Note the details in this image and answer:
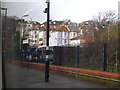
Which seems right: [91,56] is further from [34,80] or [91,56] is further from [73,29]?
[34,80]

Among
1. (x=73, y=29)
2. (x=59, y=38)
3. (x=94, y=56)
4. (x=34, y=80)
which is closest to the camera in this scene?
(x=94, y=56)

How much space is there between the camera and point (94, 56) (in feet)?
8.55

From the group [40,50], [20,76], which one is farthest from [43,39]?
[20,76]

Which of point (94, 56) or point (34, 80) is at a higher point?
point (94, 56)

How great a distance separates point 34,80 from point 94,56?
4.90 ft

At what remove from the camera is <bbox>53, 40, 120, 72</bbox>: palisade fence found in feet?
7.88

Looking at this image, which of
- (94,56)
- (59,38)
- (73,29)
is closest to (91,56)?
(94,56)

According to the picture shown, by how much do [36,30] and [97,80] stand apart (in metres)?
1.71

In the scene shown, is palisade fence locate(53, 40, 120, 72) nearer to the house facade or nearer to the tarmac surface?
the house facade

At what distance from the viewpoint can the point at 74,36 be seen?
9.39 feet

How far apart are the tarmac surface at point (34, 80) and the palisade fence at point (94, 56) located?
0.24 m

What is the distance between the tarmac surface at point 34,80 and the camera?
8.99 ft

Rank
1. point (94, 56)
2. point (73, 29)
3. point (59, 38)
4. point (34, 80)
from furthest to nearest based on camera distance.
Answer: point (34, 80) → point (59, 38) → point (73, 29) → point (94, 56)

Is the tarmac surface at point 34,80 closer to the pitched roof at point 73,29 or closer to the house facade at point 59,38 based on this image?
the house facade at point 59,38
